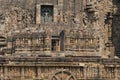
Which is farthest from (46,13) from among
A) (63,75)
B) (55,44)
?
(63,75)

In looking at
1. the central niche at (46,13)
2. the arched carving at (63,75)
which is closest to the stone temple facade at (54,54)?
the arched carving at (63,75)

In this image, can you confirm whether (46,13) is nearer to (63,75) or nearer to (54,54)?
(54,54)

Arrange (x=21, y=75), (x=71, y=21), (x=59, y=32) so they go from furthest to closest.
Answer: (x=71, y=21) < (x=59, y=32) < (x=21, y=75)

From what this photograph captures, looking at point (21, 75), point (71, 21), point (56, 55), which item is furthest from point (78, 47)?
point (71, 21)

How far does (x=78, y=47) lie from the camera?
114ft

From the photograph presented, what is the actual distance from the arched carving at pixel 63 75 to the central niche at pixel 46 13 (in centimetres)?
1314

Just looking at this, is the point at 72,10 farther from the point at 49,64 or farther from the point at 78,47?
the point at 49,64

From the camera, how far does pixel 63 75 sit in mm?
32438

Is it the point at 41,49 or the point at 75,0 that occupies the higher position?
the point at 75,0

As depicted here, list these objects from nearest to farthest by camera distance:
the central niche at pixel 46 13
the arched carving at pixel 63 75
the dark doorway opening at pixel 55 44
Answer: the arched carving at pixel 63 75, the dark doorway opening at pixel 55 44, the central niche at pixel 46 13

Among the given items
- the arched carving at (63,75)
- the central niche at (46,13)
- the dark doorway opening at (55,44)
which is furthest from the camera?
the central niche at (46,13)

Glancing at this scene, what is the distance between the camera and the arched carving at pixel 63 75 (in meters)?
32.3

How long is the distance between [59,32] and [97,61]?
28.1 ft

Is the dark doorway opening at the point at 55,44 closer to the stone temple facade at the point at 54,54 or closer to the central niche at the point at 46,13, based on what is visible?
the stone temple facade at the point at 54,54
